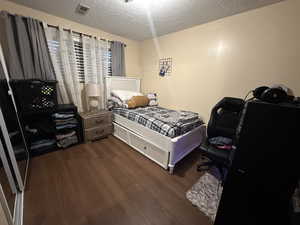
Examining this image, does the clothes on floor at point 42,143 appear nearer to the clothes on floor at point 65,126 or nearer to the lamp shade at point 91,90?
the clothes on floor at point 65,126

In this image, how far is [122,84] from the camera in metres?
3.19

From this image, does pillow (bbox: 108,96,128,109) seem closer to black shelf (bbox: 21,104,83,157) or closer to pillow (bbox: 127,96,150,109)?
pillow (bbox: 127,96,150,109)

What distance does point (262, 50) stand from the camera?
173 cm

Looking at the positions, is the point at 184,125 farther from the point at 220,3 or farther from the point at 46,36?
the point at 46,36

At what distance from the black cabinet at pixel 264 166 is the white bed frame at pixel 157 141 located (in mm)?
860

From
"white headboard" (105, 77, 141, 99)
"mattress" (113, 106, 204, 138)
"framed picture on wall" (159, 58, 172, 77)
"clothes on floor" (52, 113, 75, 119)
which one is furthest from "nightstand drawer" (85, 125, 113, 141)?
"framed picture on wall" (159, 58, 172, 77)

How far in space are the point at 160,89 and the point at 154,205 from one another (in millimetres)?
2441

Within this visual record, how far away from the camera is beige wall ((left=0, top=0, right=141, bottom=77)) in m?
1.80

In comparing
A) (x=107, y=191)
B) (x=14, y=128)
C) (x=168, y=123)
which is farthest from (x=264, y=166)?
(x=14, y=128)

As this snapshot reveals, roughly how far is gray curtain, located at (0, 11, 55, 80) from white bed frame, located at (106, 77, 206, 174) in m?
1.18

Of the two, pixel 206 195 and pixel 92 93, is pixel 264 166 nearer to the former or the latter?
pixel 206 195

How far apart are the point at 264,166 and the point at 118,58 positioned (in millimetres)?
3159

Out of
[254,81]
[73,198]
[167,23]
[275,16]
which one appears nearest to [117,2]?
[167,23]

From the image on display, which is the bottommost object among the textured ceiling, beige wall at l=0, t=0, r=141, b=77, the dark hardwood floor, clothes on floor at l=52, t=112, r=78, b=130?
the dark hardwood floor
